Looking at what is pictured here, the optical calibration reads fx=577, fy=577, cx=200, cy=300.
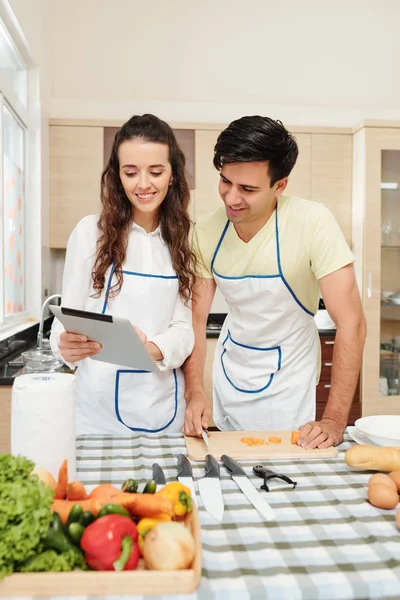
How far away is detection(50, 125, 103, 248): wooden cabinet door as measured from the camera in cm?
378

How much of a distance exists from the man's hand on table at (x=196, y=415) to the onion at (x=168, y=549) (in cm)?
61

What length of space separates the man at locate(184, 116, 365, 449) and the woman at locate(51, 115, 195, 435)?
0.37 feet

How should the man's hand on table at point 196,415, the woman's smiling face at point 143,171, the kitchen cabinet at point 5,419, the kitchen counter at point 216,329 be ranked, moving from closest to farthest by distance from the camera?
1. the man's hand on table at point 196,415
2. the woman's smiling face at point 143,171
3. the kitchen cabinet at point 5,419
4. the kitchen counter at point 216,329

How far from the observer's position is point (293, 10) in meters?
4.09

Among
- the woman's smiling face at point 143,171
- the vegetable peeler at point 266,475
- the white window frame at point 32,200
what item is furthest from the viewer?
the white window frame at point 32,200

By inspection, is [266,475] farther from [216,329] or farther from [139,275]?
[216,329]

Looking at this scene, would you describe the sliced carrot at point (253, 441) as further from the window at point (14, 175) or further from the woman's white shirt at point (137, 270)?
the window at point (14, 175)

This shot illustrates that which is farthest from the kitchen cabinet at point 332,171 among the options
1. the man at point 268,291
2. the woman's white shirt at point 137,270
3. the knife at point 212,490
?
the knife at point 212,490

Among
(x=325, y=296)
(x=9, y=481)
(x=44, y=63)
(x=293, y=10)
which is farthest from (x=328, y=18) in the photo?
(x=9, y=481)

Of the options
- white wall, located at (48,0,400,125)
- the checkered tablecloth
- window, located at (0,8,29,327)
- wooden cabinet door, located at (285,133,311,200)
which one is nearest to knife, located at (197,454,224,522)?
the checkered tablecloth

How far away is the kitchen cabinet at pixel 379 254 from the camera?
12.4 ft

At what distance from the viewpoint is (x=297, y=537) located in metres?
0.89

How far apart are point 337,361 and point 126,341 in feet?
2.23

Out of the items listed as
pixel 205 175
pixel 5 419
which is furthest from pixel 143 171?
pixel 205 175
